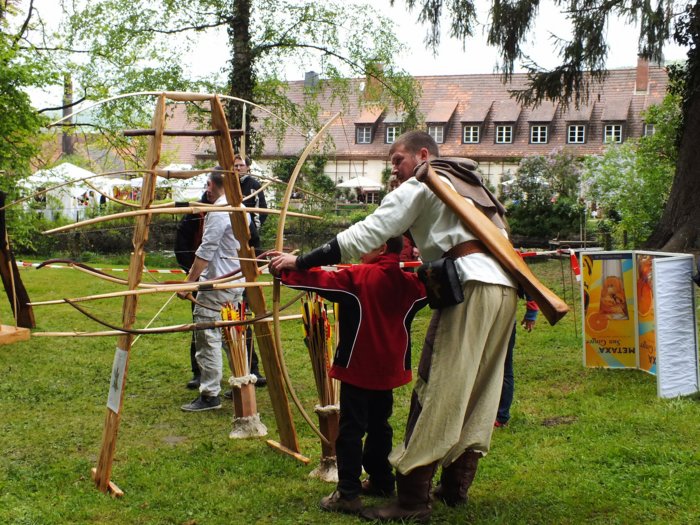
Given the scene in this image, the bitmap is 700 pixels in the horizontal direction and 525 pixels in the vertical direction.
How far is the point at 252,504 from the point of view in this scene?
4.18 metres

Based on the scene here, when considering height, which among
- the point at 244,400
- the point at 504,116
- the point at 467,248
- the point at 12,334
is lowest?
the point at 12,334

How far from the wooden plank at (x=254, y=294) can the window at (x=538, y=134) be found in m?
33.2

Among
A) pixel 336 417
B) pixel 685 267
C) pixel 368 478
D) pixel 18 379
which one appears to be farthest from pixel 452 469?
pixel 18 379

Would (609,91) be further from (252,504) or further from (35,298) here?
(252,504)

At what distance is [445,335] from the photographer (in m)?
3.69

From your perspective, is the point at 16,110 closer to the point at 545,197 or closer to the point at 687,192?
the point at 687,192

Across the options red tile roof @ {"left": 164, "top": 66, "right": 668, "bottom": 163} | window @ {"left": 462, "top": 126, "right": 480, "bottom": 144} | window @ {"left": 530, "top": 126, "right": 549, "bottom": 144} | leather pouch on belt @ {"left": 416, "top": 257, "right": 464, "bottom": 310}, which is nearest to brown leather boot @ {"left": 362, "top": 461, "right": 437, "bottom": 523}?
leather pouch on belt @ {"left": 416, "top": 257, "right": 464, "bottom": 310}

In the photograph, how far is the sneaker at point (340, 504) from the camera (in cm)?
396

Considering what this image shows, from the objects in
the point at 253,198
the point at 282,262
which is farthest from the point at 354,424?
the point at 253,198

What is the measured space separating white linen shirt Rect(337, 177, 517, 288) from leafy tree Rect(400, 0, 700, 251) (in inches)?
317

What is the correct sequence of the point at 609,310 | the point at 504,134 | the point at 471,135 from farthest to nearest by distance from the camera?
the point at 471,135
the point at 504,134
the point at 609,310

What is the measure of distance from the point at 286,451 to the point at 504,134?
3352 cm

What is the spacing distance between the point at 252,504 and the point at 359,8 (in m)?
12.9

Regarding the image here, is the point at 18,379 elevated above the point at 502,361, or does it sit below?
below
